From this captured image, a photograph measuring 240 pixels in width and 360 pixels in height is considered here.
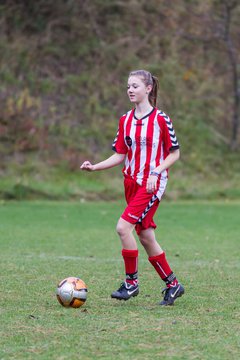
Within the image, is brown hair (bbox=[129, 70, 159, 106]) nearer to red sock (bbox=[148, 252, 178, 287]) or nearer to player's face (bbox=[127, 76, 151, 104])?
player's face (bbox=[127, 76, 151, 104])

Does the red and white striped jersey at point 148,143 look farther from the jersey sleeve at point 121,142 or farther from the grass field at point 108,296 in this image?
the grass field at point 108,296

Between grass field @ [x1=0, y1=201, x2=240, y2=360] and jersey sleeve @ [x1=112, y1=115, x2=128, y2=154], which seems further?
jersey sleeve @ [x1=112, y1=115, x2=128, y2=154]

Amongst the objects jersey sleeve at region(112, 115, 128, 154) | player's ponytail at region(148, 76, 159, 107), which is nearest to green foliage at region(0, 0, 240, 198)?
jersey sleeve at region(112, 115, 128, 154)

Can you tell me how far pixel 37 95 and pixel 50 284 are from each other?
13809mm

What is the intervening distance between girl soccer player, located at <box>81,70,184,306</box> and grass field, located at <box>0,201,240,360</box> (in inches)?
8.6

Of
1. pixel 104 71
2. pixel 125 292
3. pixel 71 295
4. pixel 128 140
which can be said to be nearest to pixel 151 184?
pixel 128 140

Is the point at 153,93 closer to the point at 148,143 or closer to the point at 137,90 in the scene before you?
the point at 137,90

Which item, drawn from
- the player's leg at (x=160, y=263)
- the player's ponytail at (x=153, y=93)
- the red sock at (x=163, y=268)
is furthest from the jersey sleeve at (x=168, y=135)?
the red sock at (x=163, y=268)

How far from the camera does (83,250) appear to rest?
10523mm

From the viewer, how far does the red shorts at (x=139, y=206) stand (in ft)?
21.1

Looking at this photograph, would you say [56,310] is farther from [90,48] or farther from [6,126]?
[90,48]

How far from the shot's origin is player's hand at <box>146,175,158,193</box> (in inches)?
251

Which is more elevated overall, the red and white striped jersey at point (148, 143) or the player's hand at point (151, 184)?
the red and white striped jersey at point (148, 143)

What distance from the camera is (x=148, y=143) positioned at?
655 cm
